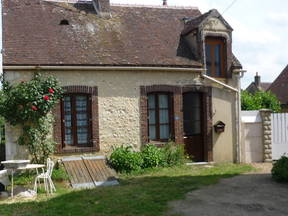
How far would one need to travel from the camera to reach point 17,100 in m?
9.88

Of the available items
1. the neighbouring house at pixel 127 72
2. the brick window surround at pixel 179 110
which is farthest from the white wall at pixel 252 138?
the brick window surround at pixel 179 110

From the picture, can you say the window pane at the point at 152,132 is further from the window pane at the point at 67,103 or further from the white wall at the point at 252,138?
the white wall at the point at 252,138

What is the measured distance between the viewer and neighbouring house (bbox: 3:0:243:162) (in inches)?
430

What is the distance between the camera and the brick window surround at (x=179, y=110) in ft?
38.1

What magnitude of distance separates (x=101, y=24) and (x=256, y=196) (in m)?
8.26

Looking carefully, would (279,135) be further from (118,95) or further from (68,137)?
(68,137)

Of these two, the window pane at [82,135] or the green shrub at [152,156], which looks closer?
the green shrub at [152,156]

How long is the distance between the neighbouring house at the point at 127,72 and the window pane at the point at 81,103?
3 cm

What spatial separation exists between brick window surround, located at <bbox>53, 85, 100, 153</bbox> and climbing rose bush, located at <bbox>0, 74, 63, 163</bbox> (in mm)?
273

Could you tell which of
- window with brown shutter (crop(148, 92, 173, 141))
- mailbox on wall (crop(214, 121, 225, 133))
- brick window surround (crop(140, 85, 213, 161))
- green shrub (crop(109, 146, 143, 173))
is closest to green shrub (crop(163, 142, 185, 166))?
brick window surround (crop(140, 85, 213, 161))

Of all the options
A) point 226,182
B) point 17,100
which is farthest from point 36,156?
point 226,182

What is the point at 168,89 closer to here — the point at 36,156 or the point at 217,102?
the point at 217,102

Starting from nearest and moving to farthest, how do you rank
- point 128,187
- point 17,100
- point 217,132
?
point 128,187 < point 17,100 < point 217,132

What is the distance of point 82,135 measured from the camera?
36.7 feet
